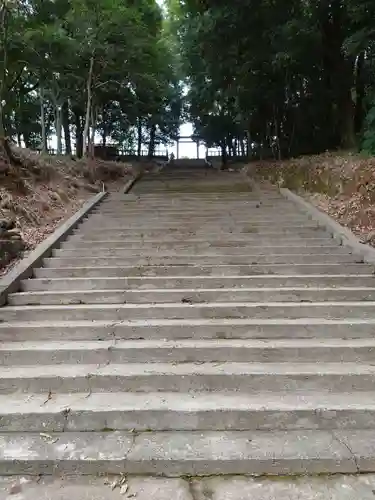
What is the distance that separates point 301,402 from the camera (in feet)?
9.11

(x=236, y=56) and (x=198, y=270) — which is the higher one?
(x=236, y=56)

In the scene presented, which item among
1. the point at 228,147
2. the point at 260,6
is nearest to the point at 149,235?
the point at 260,6

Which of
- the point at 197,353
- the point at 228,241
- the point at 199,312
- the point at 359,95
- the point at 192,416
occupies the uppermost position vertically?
the point at 359,95

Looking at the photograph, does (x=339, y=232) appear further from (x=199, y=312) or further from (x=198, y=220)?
(x=199, y=312)

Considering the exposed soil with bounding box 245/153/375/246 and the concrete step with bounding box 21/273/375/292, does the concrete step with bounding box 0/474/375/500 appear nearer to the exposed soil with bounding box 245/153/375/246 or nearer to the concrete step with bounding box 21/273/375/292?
the concrete step with bounding box 21/273/375/292

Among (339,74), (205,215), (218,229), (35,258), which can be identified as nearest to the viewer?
(35,258)

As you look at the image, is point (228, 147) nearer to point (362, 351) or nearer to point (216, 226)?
point (216, 226)

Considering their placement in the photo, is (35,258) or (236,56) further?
(236,56)

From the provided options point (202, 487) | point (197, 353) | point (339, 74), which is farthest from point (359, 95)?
point (202, 487)

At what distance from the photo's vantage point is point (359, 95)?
12.6 metres

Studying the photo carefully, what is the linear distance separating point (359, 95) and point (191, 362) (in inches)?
473

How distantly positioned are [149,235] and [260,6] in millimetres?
7517

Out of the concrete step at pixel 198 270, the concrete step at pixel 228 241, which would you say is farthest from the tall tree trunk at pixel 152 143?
the concrete step at pixel 198 270

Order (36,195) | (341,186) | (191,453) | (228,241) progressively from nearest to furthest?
(191,453) < (228,241) < (36,195) < (341,186)
